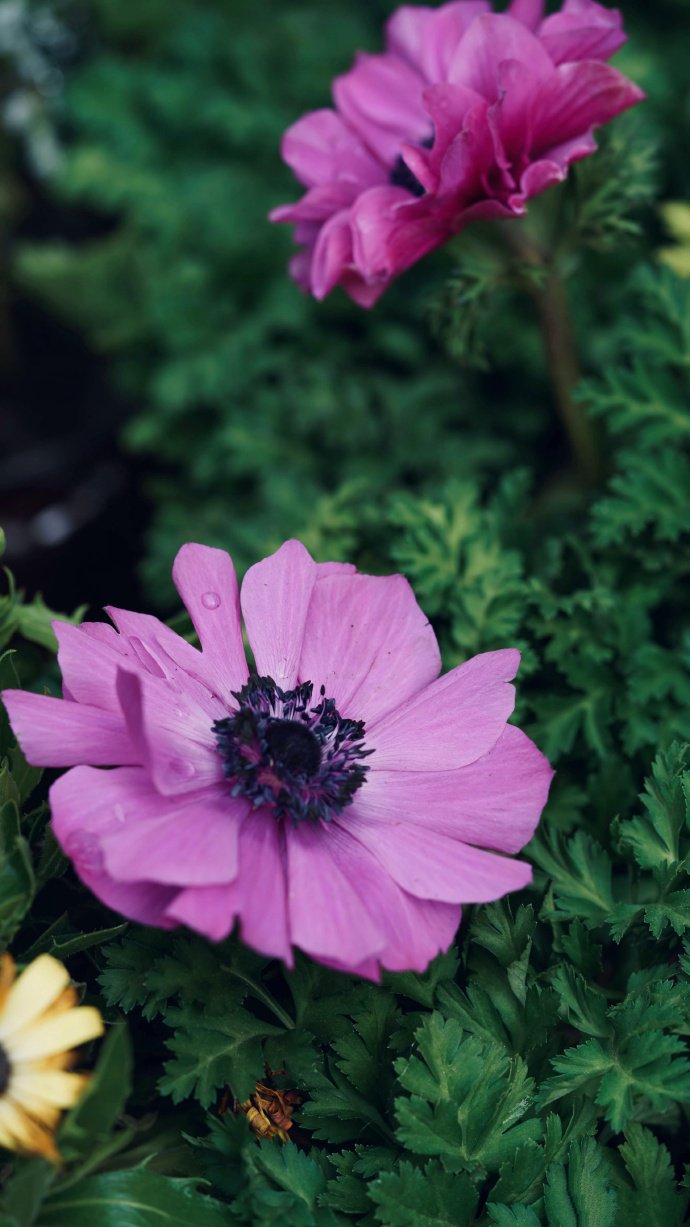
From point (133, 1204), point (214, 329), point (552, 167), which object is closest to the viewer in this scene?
point (133, 1204)

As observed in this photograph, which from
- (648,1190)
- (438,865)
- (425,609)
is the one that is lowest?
(648,1190)

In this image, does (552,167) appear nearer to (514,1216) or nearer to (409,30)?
(409,30)

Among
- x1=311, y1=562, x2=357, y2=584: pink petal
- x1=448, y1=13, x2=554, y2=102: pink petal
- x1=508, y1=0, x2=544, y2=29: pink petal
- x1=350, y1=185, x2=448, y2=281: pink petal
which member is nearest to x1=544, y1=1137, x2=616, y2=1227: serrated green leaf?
x1=311, y1=562, x2=357, y2=584: pink petal

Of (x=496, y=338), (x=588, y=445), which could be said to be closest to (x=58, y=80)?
(x=496, y=338)

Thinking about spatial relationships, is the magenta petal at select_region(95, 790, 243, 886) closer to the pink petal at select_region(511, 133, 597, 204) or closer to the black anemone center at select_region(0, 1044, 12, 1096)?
the black anemone center at select_region(0, 1044, 12, 1096)

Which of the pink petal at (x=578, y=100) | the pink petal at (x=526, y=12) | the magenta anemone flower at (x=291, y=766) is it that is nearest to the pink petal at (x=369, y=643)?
the magenta anemone flower at (x=291, y=766)

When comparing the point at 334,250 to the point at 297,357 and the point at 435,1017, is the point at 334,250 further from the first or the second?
the point at 297,357

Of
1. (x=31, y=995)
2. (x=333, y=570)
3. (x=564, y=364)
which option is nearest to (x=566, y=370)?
(x=564, y=364)
